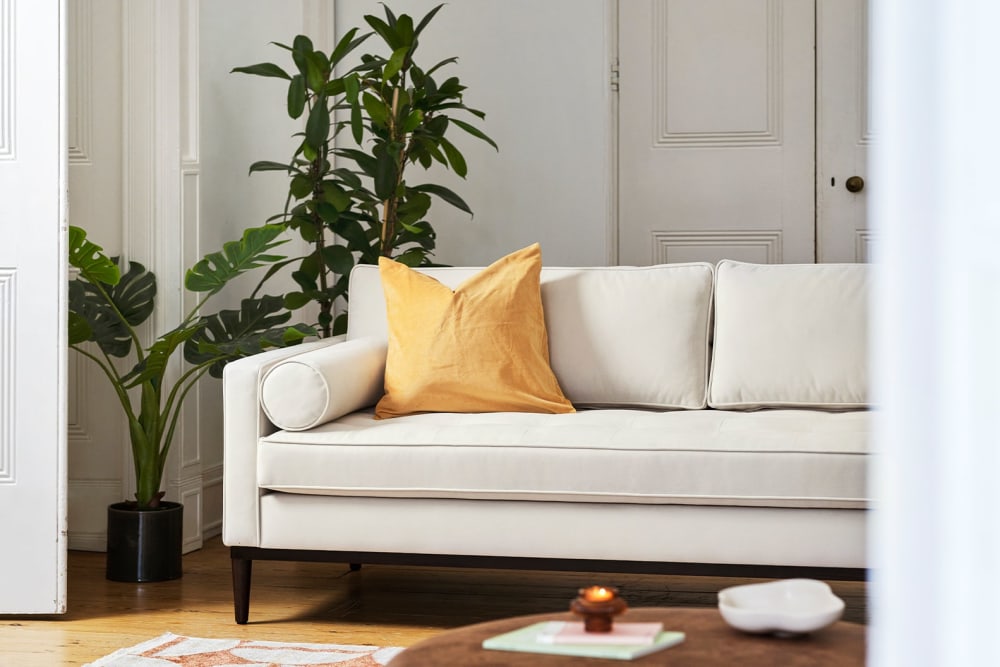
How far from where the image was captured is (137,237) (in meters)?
3.38

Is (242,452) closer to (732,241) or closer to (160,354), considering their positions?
(160,354)

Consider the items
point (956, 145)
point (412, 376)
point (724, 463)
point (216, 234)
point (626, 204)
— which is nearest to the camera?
point (956, 145)

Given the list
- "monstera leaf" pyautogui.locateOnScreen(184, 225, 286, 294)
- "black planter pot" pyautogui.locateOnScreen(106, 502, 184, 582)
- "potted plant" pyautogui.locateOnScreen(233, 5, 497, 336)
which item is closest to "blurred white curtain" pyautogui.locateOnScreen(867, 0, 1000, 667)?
"monstera leaf" pyautogui.locateOnScreen(184, 225, 286, 294)

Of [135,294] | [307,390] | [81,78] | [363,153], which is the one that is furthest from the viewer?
[363,153]

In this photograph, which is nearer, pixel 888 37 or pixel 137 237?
pixel 888 37

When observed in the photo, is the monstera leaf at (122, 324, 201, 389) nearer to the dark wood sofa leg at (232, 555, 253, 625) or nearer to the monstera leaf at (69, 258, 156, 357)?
the monstera leaf at (69, 258, 156, 357)

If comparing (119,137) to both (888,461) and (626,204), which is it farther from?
(888,461)

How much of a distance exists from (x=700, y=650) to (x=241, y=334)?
7.30 feet

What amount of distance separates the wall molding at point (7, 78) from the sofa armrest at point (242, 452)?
79 centimetres

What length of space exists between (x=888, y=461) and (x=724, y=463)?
1.85 meters

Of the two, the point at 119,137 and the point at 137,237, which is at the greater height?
the point at 119,137

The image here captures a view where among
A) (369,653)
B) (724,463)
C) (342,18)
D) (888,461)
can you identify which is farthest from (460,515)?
(342,18)

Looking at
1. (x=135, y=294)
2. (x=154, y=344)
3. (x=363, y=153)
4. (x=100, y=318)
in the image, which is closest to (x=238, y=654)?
(x=154, y=344)

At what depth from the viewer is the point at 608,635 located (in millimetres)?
1300
